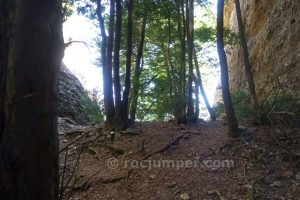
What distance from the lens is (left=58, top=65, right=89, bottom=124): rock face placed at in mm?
12953

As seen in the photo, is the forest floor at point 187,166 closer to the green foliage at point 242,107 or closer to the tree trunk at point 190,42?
the green foliage at point 242,107

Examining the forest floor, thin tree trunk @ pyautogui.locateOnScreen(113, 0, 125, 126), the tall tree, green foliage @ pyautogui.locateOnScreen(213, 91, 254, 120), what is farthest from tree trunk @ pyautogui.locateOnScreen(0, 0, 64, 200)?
green foliage @ pyautogui.locateOnScreen(213, 91, 254, 120)

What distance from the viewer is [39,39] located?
189 cm

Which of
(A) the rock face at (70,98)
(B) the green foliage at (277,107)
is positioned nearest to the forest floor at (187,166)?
(B) the green foliage at (277,107)

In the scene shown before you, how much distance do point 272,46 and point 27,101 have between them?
11204 mm

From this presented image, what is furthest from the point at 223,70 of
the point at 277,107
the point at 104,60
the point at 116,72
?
the point at 104,60

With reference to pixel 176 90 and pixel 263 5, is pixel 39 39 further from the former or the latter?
pixel 263 5

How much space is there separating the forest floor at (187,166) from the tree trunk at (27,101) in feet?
8.79

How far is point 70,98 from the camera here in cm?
1378

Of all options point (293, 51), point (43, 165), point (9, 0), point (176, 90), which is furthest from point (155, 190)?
point (293, 51)

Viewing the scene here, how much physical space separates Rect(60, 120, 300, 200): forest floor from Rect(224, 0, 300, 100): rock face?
7.17ft

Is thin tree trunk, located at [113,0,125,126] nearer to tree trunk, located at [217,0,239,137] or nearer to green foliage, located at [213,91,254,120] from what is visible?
tree trunk, located at [217,0,239,137]

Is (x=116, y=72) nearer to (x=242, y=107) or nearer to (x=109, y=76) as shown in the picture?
(x=109, y=76)

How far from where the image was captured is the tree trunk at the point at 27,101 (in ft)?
5.87
